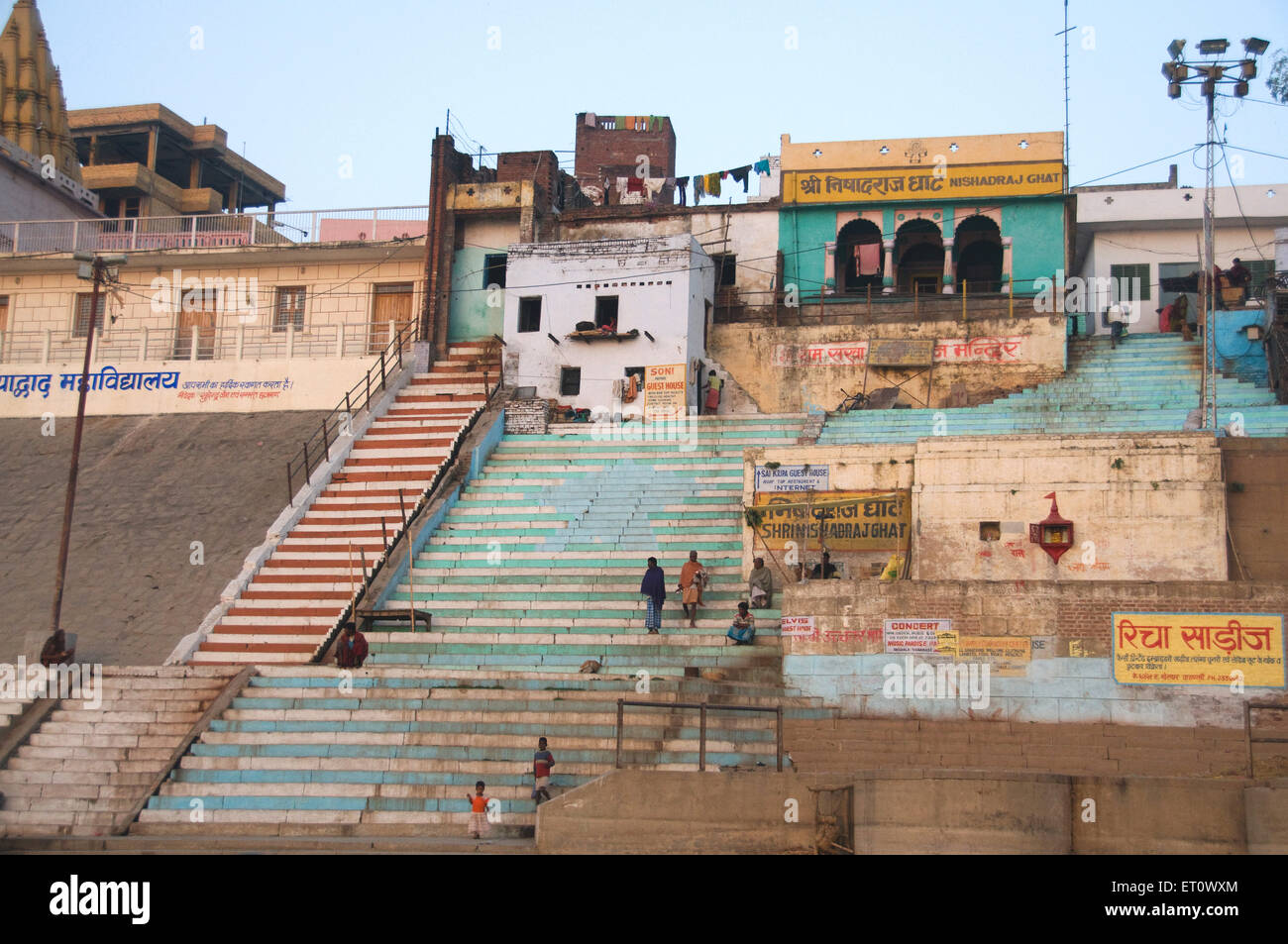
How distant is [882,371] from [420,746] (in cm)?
1575

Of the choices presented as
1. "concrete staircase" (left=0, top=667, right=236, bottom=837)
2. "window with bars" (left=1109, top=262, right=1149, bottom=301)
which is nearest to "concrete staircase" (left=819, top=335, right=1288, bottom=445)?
"window with bars" (left=1109, top=262, right=1149, bottom=301)

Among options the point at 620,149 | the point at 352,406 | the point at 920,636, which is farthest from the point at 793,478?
the point at 620,149

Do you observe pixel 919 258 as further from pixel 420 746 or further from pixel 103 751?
pixel 103 751

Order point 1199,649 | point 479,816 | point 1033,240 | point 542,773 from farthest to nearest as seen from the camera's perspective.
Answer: point 1033,240, point 1199,649, point 542,773, point 479,816

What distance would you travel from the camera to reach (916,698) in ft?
52.6

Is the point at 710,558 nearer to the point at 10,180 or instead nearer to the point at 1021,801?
the point at 1021,801

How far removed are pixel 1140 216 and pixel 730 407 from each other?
1257 cm

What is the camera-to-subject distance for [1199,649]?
15.4 metres

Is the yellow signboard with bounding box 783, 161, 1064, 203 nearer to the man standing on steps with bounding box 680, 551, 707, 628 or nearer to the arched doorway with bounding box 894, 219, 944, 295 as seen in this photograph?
the arched doorway with bounding box 894, 219, 944, 295

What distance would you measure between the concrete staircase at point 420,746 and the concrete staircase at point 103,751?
584mm

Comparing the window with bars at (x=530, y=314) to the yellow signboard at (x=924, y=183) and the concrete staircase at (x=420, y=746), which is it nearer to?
the yellow signboard at (x=924, y=183)

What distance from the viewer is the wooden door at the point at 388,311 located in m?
32.8

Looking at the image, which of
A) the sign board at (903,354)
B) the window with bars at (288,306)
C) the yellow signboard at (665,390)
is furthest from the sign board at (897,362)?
the window with bars at (288,306)

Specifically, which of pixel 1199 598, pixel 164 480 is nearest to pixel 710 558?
pixel 1199 598
